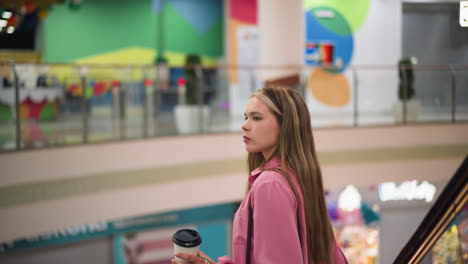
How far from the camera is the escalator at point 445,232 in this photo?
2.20 meters

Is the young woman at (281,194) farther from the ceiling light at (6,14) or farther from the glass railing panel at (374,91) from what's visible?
the glass railing panel at (374,91)

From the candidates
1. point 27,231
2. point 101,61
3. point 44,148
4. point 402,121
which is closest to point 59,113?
point 44,148

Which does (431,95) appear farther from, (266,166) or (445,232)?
(266,166)

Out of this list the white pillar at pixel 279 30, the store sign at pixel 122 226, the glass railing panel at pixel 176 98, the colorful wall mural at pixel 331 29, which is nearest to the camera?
the glass railing panel at pixel 176 98

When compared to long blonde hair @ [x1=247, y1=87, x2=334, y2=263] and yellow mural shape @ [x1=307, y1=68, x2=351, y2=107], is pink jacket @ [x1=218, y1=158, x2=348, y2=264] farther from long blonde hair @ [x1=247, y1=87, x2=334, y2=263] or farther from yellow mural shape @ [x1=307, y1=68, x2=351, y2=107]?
yellow mural shape @ [x1=307, y1=68, x2=351, y2=107]

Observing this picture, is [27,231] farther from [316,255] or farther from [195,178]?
[316,255]

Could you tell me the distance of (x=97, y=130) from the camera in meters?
7.44

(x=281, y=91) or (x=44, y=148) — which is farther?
(x=44, y=148)

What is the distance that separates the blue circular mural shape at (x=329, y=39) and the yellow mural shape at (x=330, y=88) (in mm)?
2065

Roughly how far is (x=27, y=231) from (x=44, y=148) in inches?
35.0

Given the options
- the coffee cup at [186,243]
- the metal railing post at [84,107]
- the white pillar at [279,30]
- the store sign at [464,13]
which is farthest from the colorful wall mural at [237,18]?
the coffee cup at [186,243]

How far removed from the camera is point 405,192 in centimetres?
1093

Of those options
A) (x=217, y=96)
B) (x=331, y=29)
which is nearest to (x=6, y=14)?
(x=217, y=96)

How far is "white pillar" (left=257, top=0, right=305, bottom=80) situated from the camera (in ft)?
33.7
